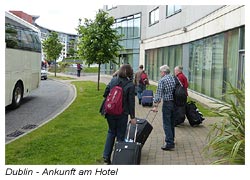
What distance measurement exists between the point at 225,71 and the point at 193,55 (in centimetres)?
501

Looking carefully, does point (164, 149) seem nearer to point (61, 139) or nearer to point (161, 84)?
point (161, 84)

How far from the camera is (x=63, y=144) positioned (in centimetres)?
696

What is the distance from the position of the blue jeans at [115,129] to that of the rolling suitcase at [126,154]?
0.35 meters

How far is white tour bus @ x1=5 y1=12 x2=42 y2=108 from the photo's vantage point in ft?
37.3

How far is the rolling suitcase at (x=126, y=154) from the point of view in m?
5.23

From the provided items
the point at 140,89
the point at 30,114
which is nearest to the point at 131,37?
the point at 140,89

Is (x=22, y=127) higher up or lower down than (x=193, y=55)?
lower down

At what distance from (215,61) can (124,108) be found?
9.30 meters

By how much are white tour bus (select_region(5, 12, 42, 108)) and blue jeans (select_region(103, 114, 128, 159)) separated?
6568 millimetres

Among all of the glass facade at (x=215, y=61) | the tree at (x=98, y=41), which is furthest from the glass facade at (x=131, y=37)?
the tree at (x=98, y=41)

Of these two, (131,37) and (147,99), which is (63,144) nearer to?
(147,99)

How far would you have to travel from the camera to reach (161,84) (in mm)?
6551
